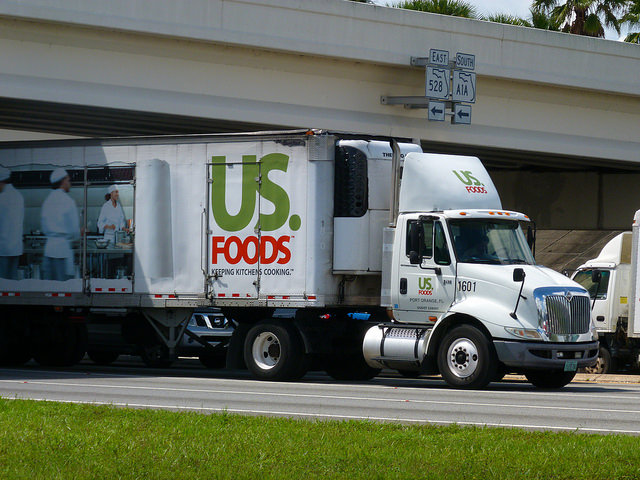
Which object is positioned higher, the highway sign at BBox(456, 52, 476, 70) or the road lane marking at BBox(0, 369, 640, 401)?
the highway sign at BBox(456, 52, 476, 70)

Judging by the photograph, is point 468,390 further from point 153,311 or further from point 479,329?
point 153,311

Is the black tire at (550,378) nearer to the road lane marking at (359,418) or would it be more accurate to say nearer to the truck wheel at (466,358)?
the truck wheel at (466,358)

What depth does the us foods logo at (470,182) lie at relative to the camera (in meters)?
19.4

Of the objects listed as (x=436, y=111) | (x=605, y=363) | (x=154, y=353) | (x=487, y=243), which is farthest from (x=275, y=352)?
(x=436, y=111)

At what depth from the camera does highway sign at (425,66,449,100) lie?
30.9m

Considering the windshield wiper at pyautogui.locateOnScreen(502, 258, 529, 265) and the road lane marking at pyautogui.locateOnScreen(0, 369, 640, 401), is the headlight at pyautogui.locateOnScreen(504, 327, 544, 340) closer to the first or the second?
the road lane marking at pyautogui.locateOnScreen(0, 369, 640, 401)

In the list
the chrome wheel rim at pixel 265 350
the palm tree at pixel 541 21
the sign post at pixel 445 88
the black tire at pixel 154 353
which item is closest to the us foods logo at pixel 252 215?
the chrome wheel rim at pixel 265 350

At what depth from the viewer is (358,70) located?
1217 inches

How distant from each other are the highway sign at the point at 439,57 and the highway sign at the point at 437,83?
0.48 feet

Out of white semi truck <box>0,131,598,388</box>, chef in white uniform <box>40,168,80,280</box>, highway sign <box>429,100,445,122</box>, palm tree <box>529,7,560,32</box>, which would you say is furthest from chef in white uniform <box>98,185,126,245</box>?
palm tree <box>529,7,560,32</box>

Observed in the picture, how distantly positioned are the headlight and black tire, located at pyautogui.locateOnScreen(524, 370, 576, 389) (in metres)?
1.23

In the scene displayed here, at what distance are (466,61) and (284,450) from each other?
2259 cm

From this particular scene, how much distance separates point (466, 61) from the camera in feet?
103

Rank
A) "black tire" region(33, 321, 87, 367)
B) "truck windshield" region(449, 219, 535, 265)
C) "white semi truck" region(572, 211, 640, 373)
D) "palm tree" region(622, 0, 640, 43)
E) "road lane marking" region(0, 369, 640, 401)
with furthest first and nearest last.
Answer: "palm tree" region(622, 0, 640, 43) → "white semi truck" region(572, 211, 640, 373) → "black tire" region(33, 321, 87, 367) → "truck windshield" region(449, 219, 535, 265) → "road lane marking" region(0, 369, 640, 401)
